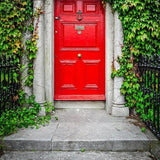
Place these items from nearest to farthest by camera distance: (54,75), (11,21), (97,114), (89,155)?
(89,155), (11,21), (97,114), (54,75)

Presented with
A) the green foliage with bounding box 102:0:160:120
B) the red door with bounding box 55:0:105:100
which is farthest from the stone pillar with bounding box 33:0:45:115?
the green foliage with bounding box 102:0:160:120

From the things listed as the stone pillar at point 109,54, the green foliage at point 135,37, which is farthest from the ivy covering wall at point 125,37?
the stone pillar at point 109,54

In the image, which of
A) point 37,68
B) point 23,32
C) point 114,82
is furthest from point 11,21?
point 114,82

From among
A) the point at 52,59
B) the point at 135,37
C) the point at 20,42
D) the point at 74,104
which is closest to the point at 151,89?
the point at 135,37

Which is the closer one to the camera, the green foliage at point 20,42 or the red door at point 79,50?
the green foliage at point 20,42

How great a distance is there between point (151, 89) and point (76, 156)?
71.2 inches

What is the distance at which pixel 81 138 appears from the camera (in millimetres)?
3641

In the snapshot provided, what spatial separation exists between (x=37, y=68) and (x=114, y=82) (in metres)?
1.78

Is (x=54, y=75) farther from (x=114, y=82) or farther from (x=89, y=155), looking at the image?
(x=89, y=155)

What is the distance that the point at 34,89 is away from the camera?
15.8ft

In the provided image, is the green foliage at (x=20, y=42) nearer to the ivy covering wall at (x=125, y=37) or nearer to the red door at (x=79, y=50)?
the ivy covering wall at (x=125, y=37)

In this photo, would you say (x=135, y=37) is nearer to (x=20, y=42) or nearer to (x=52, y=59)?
(x=52, y=59)

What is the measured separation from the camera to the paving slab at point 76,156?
10.9ft

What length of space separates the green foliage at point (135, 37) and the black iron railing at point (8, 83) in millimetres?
2203
